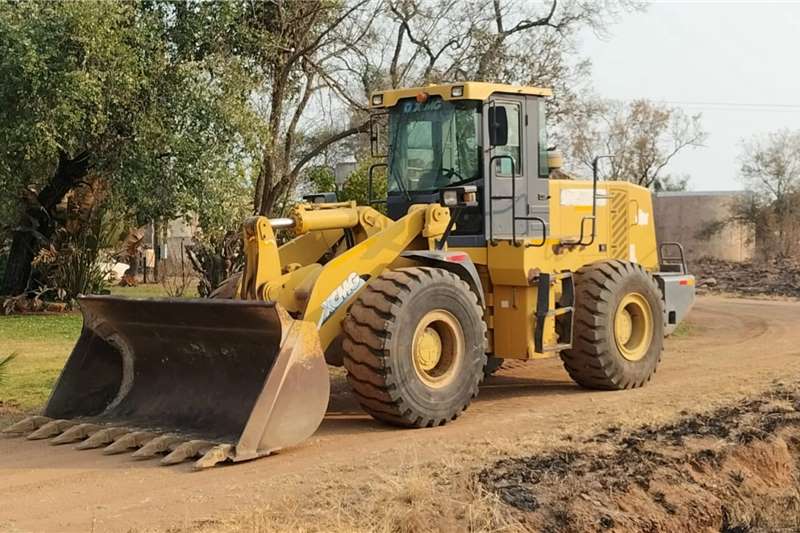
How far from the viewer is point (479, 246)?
10.0m

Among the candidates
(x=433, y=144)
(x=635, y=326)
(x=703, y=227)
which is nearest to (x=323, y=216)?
(x=433, y=144)

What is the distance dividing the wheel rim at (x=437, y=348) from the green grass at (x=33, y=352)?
433 cm

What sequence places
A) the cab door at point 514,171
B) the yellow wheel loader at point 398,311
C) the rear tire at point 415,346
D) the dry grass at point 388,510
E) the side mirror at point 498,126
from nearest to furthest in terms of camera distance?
the dry grass at point 388,510 < the yellow wheel loader at point 398,311 < the rear tire at point 415,346 < the side mirror at point 498,126 < the cab door at point 514,171

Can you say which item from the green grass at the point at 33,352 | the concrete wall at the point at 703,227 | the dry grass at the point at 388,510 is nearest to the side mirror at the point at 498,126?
the dry grass at the point at 388,510

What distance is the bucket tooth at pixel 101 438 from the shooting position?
7.99m

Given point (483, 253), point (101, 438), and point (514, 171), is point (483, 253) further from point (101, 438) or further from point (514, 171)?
point (101, 438)

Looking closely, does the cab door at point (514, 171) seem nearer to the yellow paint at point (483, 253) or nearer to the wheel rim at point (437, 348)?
the yellow paint at point (483, 253)

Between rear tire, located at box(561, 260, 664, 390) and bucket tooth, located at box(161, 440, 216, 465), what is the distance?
14.5ft

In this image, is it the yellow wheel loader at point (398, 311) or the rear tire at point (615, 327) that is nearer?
the yellow wheel loader at point (398, 311)

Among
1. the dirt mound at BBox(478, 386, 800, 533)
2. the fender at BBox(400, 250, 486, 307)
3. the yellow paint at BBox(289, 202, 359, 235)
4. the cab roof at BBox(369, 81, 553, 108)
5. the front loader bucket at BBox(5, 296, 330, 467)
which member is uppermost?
the cab roof at BBox(369, 81, 553, 108)

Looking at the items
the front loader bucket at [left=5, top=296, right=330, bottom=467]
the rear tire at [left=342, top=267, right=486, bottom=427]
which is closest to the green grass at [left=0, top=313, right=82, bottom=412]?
the front loader bucket at [left=5, top=296, right=330, bottom=467]

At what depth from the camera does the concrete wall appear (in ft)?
129

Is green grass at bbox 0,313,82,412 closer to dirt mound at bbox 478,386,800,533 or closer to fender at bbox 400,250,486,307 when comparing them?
fender at bbox 400,250,486,307

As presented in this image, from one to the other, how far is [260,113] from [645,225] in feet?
31.0
